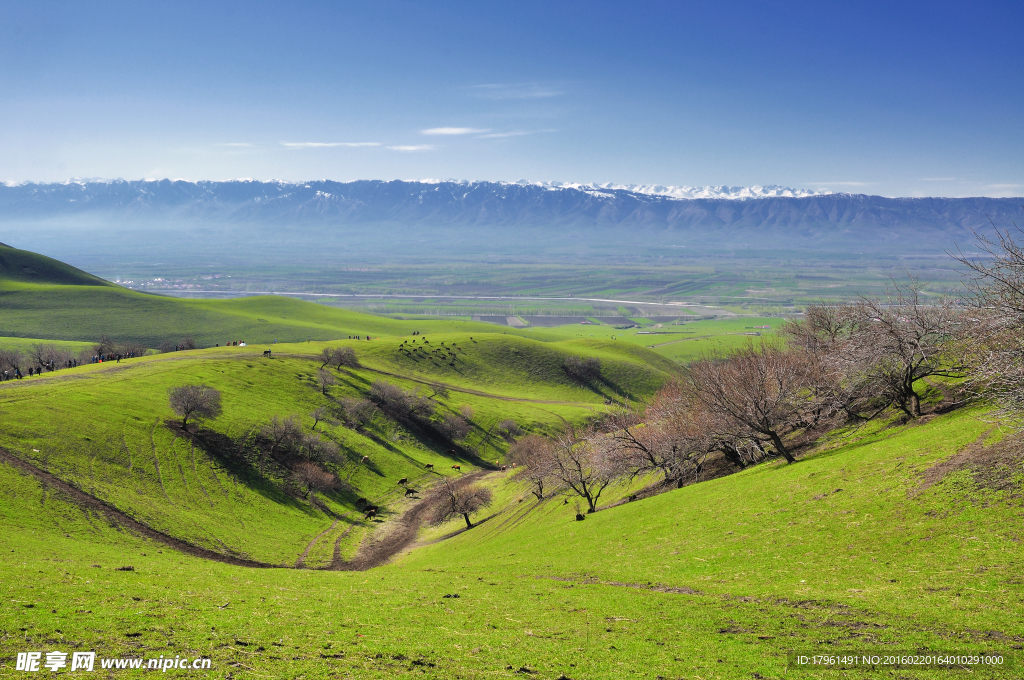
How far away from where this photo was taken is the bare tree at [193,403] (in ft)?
246

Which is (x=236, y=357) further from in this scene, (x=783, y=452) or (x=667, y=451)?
(x=783, y=452)

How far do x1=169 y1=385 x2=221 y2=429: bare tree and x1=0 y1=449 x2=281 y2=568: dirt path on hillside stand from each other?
23.0 metres

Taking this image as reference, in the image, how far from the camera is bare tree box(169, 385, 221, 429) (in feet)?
246

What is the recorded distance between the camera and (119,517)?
49906 millimetres

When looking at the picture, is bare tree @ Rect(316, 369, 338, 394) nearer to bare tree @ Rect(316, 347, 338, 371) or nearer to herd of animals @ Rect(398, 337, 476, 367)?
bare tree @ Rect(316, 347, 338, 371)

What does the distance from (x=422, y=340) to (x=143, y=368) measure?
8410 cm

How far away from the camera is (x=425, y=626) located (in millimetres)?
20531

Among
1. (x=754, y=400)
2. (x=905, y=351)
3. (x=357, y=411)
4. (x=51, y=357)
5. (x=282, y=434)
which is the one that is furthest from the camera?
(x=51, y=357)

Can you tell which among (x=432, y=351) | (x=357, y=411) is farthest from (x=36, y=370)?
(x=432, y=351)

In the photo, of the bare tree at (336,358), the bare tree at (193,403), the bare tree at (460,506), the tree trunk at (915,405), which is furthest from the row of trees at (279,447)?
the tree trunk at (915,405)

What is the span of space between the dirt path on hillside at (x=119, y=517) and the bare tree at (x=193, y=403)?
22960 millimetres

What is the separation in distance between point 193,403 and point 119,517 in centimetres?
2795

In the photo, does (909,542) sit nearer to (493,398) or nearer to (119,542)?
(119,542)

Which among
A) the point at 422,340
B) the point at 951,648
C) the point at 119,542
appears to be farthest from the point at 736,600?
the point at 422,340
